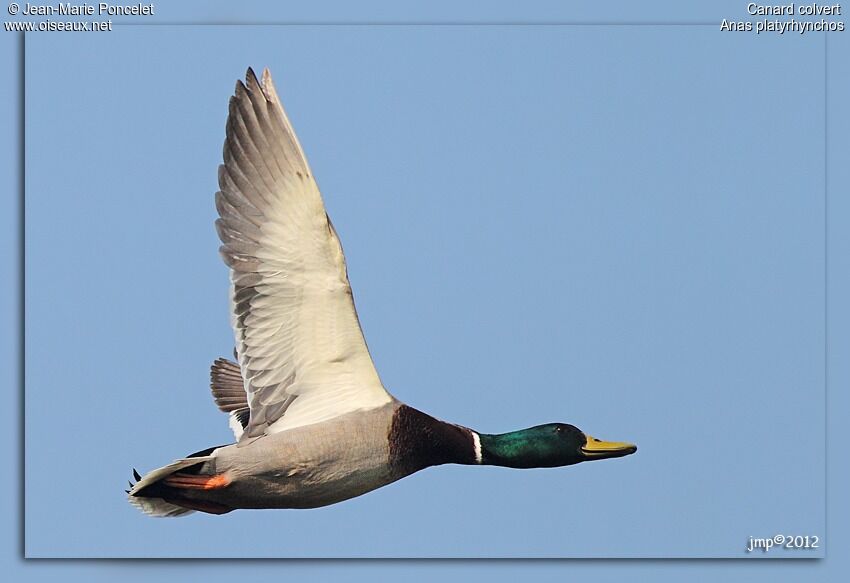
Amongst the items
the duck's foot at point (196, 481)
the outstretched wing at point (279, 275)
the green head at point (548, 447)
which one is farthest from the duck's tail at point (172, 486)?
the green head at point (548, 447)

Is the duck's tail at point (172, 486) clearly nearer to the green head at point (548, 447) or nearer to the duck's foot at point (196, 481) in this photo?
the duck's foot at point (196, 481)

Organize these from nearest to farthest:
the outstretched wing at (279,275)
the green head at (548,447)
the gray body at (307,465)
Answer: the outstretched wing at (279,275), the gray body at (307,465), the green head at (548,447)

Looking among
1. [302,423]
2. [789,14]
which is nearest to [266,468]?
[302,423]

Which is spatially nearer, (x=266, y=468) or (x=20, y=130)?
(x=266, y=468)

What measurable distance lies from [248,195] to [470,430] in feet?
5.62

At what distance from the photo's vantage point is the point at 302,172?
23.5ft

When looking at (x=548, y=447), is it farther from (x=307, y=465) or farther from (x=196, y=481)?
(x=196, y=481)

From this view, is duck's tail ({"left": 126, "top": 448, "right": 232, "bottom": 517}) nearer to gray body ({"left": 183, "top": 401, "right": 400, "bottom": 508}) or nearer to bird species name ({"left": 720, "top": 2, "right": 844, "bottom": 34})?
gray body ({"left": 183, "top": 401, "right": 400, "bottom": 508})

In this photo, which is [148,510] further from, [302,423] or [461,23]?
[461,23]

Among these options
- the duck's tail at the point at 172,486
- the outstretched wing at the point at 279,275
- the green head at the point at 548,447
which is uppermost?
the outstretched wing at the point at 279,275

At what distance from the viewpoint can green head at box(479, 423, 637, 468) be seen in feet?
26.4

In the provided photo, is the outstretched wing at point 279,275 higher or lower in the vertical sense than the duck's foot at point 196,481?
higher

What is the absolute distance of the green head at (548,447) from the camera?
805cm

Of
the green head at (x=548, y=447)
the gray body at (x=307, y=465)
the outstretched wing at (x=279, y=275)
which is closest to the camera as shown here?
the outstretched wing at (x=279, y=275)
